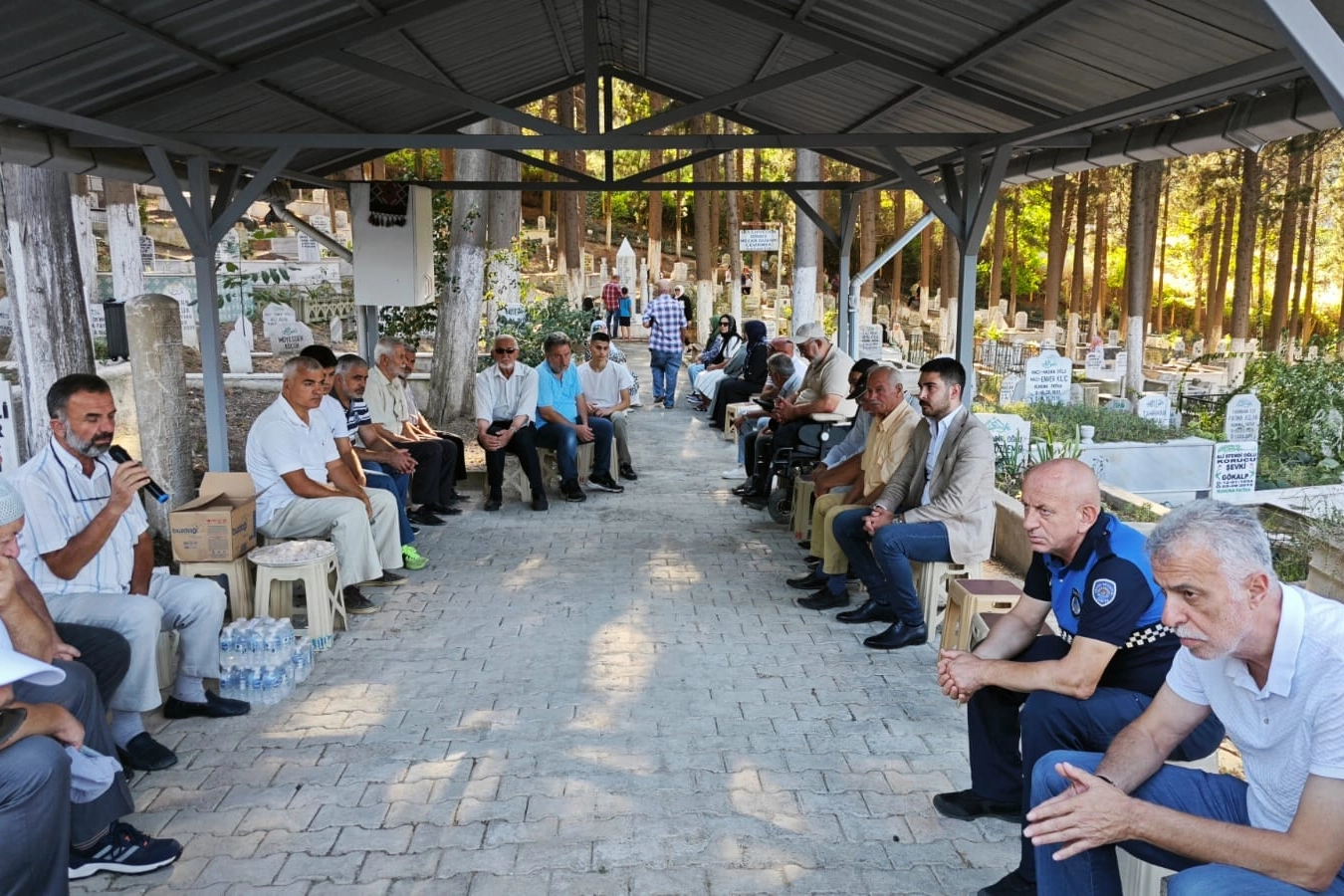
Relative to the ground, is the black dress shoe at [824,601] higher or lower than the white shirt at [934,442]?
lower

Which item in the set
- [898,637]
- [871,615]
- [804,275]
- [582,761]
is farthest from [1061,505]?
[804,275]

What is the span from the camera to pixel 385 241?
9.23m

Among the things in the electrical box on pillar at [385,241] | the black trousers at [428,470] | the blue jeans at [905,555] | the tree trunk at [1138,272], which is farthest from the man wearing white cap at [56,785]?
the tree trunk at [1138,272]

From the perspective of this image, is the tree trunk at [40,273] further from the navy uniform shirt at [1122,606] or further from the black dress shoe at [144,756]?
the navy uniform shirt at [1122,606]

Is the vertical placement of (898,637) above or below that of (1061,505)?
below

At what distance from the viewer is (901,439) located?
5730 millimetres

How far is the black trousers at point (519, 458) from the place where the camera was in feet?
27.2

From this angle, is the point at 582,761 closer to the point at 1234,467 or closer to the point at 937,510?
the point at 937,510

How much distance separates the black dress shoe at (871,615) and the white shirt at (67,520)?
3430 millimetres

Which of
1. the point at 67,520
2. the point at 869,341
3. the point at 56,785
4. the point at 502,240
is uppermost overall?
the point at 502,240

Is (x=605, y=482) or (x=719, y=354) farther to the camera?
(x=719, y=354)

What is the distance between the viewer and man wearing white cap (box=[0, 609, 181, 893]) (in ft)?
8.64

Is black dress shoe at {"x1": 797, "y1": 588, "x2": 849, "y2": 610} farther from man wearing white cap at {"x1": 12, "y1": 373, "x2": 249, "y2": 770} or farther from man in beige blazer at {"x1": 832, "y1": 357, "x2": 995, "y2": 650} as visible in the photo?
man wearing white cap at {"x1": 12, "y1": 373, "x2": 249, "y2": 770}

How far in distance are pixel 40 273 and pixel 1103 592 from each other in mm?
7477
